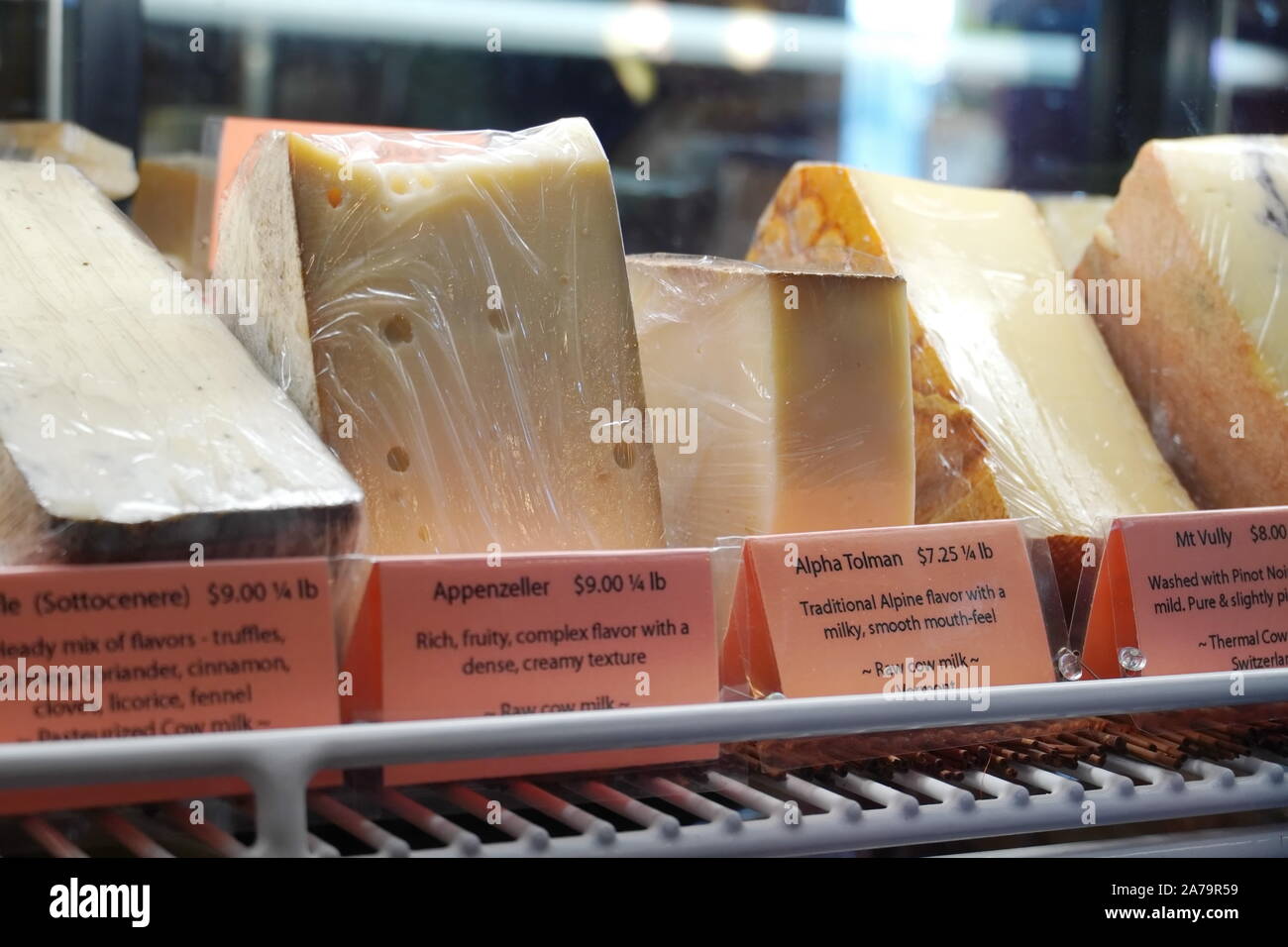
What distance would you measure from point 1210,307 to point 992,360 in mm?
279

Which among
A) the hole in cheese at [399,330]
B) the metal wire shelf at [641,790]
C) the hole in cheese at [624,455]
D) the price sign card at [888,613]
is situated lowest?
the metal wire shelf at [641,790]

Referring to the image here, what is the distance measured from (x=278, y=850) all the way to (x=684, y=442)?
66 cm

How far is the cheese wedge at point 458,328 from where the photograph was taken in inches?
42.3

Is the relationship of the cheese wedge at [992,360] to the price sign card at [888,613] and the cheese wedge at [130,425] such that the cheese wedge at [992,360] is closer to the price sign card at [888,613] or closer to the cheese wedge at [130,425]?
the price sign card at [888,613]

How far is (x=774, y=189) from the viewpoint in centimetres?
208

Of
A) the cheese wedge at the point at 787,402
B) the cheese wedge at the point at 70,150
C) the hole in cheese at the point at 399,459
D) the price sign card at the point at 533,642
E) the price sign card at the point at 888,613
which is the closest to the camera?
the price sign card at the point at 533,642

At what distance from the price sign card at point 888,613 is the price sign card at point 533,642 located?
7 cm

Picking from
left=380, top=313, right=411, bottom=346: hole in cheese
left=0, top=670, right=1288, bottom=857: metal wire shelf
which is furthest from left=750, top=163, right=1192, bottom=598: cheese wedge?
left=380, top=313, right=411, bottom=346: hole in cheese

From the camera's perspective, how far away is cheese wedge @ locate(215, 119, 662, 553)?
1074 mm

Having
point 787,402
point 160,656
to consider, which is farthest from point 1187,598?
point 160,656

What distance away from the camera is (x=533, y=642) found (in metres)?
0.89

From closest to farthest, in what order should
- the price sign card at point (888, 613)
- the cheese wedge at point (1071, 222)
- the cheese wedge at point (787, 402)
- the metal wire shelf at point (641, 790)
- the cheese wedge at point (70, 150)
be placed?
1. the metal wire shelf at point (641, 790)
2. the price sign card at point (888, 613)
3. the cheese wedge at point (787, 402)
4. the cheese wedge at point (70, 150)
5. the cheese wedge at point (1071, 222)

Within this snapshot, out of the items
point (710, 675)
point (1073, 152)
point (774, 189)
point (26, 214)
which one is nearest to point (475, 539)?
point (710, 675)

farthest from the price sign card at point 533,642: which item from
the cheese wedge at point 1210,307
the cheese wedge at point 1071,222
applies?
the cheese wedge at point 1071,222
